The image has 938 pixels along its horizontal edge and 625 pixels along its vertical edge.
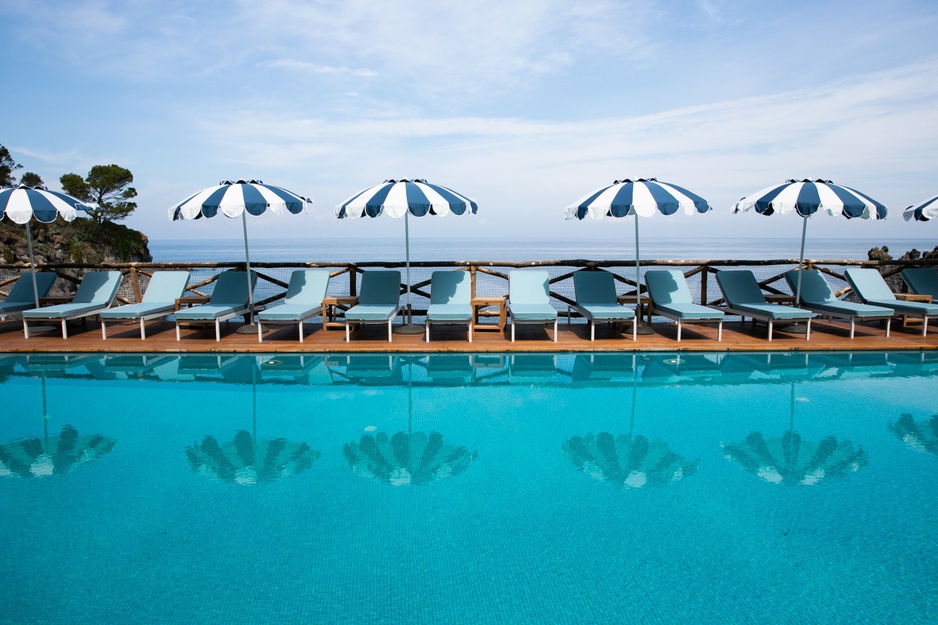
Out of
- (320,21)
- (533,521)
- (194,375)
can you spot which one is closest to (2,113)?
(320,21)

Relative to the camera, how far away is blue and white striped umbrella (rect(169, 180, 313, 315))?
24.0 ft

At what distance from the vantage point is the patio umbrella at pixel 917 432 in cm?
436

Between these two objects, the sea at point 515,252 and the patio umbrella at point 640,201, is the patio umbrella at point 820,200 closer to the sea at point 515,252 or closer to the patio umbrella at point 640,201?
the patio umbrella at point 640,201

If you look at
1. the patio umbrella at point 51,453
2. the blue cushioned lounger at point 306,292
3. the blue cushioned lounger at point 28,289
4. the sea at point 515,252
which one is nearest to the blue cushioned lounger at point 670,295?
the blue cushioned lounger at point 306,292

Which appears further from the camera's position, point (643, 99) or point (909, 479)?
point (643, 99)

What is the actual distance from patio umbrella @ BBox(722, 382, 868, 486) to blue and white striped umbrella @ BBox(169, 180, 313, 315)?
6.30 metres

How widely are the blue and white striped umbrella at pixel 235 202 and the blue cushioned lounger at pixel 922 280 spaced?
10125 millimetres

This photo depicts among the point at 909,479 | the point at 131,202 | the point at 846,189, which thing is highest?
the point at 131,202

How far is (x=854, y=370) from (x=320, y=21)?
40.7ft

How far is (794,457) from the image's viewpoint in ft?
13.6

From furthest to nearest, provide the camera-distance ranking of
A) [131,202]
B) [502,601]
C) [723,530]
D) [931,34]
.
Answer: [131,202], [931,34], [723,530], [502,601]

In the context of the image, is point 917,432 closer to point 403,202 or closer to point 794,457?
point 794,457

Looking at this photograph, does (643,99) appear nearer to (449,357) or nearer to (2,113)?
(449,357)

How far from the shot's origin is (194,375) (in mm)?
6477
